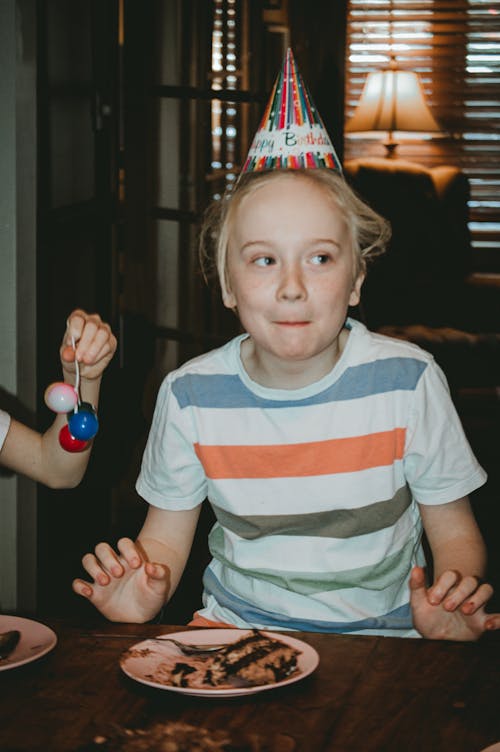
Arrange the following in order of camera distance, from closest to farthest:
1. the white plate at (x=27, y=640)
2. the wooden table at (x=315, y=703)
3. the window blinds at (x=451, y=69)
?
the wooden table at (x=315, y=703) → the white plate at (x=27, y=640) → the window blinds at (x=451, y=69)

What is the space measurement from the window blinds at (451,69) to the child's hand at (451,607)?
4.45 m

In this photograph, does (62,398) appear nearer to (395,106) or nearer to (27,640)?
(27,640)

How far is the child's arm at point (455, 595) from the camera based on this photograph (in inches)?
40.4

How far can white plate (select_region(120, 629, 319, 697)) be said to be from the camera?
32.9 inches

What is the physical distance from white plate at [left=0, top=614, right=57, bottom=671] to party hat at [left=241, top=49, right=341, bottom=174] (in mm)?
647

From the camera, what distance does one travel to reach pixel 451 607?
102 centimetres

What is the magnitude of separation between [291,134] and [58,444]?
0.49 m

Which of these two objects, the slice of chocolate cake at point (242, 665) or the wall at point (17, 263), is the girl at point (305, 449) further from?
the wall at point (17, 263)

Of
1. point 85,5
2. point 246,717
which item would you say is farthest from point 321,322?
point 85,5

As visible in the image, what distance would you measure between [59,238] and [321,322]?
4.56ft

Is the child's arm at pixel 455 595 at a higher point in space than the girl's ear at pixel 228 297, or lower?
lower

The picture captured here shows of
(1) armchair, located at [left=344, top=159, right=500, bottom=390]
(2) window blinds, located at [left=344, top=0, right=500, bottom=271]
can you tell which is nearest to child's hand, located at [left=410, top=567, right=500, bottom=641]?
(1) armchair, located at [left=344, top=159, right=500, bottom=390]

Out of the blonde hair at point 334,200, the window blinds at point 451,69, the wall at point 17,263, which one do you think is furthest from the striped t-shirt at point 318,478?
the window blinds at point 451,69

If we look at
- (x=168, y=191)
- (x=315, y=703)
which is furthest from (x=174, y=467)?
(x=168, y=191)
